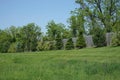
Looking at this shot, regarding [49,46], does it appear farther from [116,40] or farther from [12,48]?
[116,40]

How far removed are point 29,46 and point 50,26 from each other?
383 inches

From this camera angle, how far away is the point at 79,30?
50.9 m

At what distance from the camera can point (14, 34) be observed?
68.5 meters

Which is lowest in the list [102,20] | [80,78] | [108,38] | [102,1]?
[80,78]

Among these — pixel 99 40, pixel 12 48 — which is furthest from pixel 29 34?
pixel 99 40

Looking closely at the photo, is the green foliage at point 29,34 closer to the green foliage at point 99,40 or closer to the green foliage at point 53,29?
the green foliage at point 53,29

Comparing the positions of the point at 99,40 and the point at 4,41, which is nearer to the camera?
the point at 99,40

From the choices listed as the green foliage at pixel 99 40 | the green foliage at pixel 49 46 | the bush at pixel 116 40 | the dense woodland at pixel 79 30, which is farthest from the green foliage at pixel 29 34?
the bush at pixel 116 40

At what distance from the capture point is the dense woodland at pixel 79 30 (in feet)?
141

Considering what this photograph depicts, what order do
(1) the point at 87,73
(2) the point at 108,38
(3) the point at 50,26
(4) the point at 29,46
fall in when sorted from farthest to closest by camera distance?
(3) the point at 50,26 → (4) the point at 29,46 → (2) the point at 108,38 → (1) the point at 87,73

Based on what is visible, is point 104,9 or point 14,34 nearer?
point 104,9

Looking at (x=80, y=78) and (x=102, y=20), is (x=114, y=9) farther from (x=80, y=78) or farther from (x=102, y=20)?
(x=80, y=78)

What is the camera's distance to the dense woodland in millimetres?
42906

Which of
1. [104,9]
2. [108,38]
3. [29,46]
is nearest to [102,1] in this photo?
[104,9]
